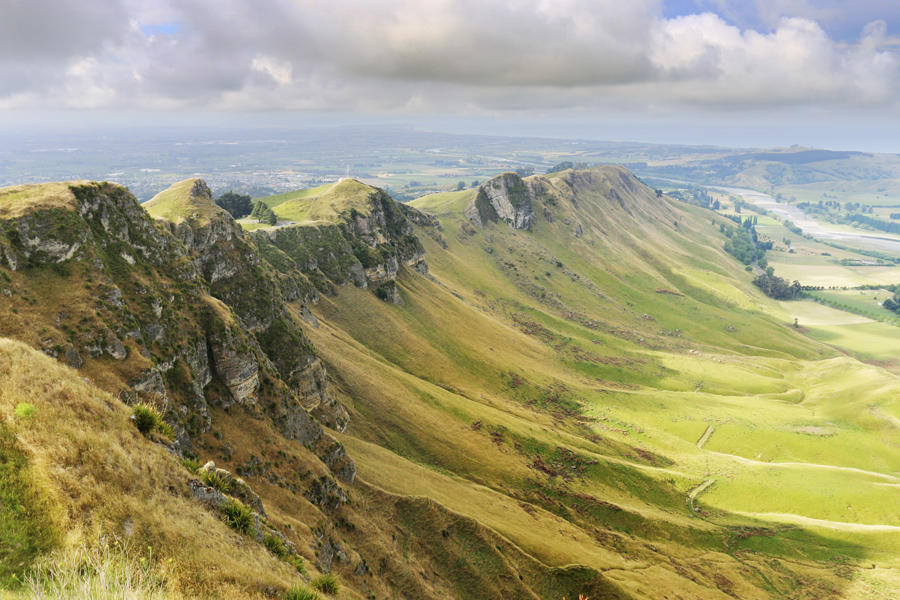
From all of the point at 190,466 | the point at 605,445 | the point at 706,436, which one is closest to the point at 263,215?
the point at 605,445

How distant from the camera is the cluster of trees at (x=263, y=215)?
527 feet

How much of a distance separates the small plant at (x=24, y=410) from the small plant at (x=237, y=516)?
12.9 metres

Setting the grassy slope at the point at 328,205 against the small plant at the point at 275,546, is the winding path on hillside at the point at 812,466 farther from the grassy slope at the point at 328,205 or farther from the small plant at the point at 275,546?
the grassy slope at the point at 328,205

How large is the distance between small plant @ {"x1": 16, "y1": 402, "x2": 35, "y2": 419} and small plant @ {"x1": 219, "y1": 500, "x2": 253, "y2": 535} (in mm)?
12876

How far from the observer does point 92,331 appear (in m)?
46.5

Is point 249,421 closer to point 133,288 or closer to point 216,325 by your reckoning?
point 216,325

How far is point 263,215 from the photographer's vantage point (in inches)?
6516

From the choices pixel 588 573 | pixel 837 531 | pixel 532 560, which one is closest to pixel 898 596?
pixel 837 531

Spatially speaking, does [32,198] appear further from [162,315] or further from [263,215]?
[263,215]

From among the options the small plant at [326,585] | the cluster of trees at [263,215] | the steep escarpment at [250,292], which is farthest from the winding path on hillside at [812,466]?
the cluster of trees at [263,215]

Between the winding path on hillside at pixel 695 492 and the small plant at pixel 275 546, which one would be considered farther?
the winding path on hillside at pixel 695 492

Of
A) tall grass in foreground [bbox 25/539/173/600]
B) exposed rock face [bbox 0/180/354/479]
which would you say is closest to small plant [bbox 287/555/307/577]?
tall grass in foreground [bbox 25/539/173/600]

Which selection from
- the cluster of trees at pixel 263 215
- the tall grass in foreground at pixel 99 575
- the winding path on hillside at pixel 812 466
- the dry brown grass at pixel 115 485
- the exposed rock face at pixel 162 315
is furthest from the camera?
the cluster of trees at pixel 263 215

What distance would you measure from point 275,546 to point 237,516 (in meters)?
4.12
